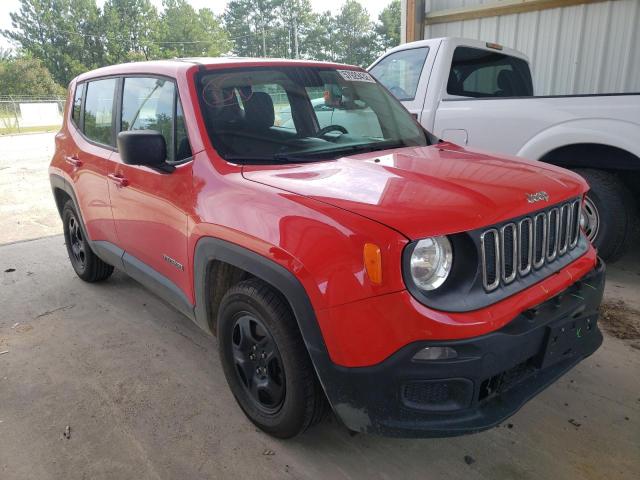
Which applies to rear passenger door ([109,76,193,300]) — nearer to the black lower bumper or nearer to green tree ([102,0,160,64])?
the black lower bumper

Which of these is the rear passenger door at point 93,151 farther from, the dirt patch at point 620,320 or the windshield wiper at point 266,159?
the dirt patch at point 620,320

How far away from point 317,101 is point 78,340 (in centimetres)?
232

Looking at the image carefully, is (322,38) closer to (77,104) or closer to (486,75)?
(486,75)

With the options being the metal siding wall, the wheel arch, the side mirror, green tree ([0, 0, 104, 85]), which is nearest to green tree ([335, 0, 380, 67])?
green tree ([0, 0, 104, 85])

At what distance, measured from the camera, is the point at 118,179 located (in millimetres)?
3248

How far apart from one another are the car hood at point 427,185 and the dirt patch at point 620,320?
1416mm

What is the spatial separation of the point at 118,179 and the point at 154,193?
21.0 inches

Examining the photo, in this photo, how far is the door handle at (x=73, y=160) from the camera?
3878 millimetres

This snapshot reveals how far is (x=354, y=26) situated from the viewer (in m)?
77.8

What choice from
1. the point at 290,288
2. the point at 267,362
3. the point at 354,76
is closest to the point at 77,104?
the point at 354,76

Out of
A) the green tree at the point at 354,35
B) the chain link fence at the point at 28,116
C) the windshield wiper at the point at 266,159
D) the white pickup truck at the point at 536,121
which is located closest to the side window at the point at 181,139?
the windshield wiper at the point at 266,159

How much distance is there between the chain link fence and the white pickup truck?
2731 cm

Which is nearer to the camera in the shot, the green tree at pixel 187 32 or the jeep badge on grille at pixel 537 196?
the jeep badge on grille at pixel 537 196

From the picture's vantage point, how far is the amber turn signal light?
1746 mm
